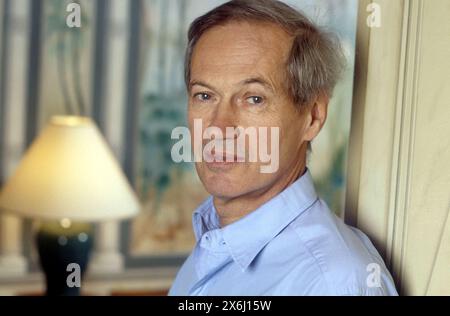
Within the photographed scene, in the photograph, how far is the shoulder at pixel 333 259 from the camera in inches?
64.7

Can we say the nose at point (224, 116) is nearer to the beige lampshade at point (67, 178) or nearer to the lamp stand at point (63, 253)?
the beige lampshade at point (67, 178)

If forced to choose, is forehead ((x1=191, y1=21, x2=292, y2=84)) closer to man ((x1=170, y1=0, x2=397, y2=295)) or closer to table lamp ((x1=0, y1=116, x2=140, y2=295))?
man ((x1=170, y1=0, x2=397, y2=295))

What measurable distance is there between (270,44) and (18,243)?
2.08ft

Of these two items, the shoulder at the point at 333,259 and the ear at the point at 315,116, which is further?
the ear at the point at 315,116

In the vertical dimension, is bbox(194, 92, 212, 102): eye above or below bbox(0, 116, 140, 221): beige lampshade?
above

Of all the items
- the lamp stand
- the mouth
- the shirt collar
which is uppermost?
the mouth

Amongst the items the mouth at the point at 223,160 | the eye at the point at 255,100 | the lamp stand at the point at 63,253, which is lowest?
the lamp stand at the point at 63,253

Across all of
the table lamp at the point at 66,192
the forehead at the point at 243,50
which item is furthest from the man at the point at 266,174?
the table lamp at the point at 66,192

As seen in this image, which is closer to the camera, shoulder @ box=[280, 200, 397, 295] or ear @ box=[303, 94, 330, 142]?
shoulder @ box=[280, 200, 397, 295]

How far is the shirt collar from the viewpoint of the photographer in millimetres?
1696

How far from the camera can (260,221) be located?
1710 mm

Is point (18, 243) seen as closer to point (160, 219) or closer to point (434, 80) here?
point (160, 219)

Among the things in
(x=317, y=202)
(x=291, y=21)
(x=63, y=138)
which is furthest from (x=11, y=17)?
(x=317, y=202)

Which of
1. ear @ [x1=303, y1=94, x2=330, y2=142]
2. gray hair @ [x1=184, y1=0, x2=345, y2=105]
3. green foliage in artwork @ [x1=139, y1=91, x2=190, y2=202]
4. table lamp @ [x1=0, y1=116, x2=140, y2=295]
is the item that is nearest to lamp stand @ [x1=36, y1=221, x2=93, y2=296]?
table lamp @ [x1=0, y1=116, x2=140, y2=295]
